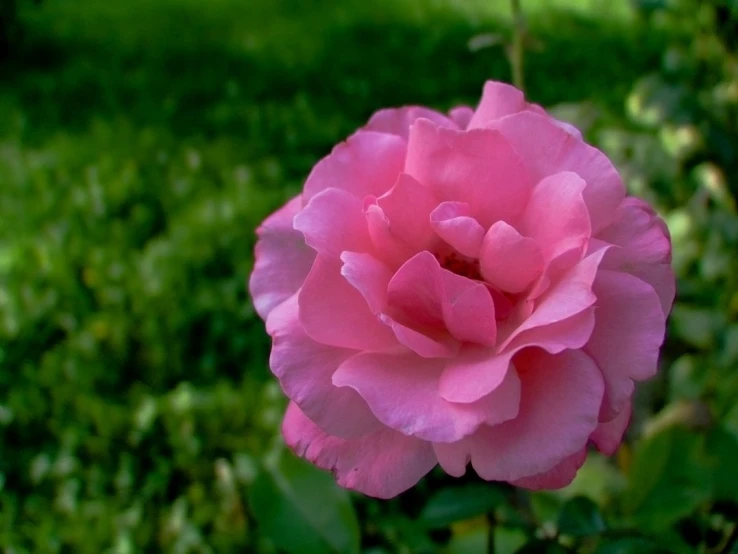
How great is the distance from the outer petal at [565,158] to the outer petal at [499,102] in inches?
1.4

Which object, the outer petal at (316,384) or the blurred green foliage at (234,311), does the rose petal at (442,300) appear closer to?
the outer petal at (316,384)

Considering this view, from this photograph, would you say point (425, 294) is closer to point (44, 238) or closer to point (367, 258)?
point (367, 258)

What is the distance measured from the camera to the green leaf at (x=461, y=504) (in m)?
0.88

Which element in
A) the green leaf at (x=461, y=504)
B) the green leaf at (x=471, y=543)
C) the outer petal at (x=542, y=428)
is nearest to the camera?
the outer petal at (x=542, y=428)

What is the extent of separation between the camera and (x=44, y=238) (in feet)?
7.31

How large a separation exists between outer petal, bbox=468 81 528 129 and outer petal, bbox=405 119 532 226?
0.04m

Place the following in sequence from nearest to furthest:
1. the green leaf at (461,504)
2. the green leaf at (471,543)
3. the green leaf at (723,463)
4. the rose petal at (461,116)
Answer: the rose petal at (461,116) → the green leaf at (461,504) → the green leaf at (723,463) → the green leaf at (471,543)

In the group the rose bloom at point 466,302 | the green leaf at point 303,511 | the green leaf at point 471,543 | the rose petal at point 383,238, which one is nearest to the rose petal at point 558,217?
the rose bloom at point 466,302

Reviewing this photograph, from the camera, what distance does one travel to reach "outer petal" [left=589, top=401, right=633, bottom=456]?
1.98 ft

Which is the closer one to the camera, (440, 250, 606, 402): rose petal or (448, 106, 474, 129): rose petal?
(440, 250, 606, 402): rose petal

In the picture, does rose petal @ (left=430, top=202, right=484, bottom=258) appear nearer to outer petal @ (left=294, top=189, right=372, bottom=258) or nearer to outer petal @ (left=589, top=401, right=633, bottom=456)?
outer petal @ (left=294, top=189, right=372, bottom=258)

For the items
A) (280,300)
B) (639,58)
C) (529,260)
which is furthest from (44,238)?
(639,58)

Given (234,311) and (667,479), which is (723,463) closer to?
(667,479)

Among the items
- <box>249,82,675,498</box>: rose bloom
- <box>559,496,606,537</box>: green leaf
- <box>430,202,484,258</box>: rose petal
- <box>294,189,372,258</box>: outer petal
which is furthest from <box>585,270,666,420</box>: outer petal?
<box>559,496,606,537</box>: green leaf
